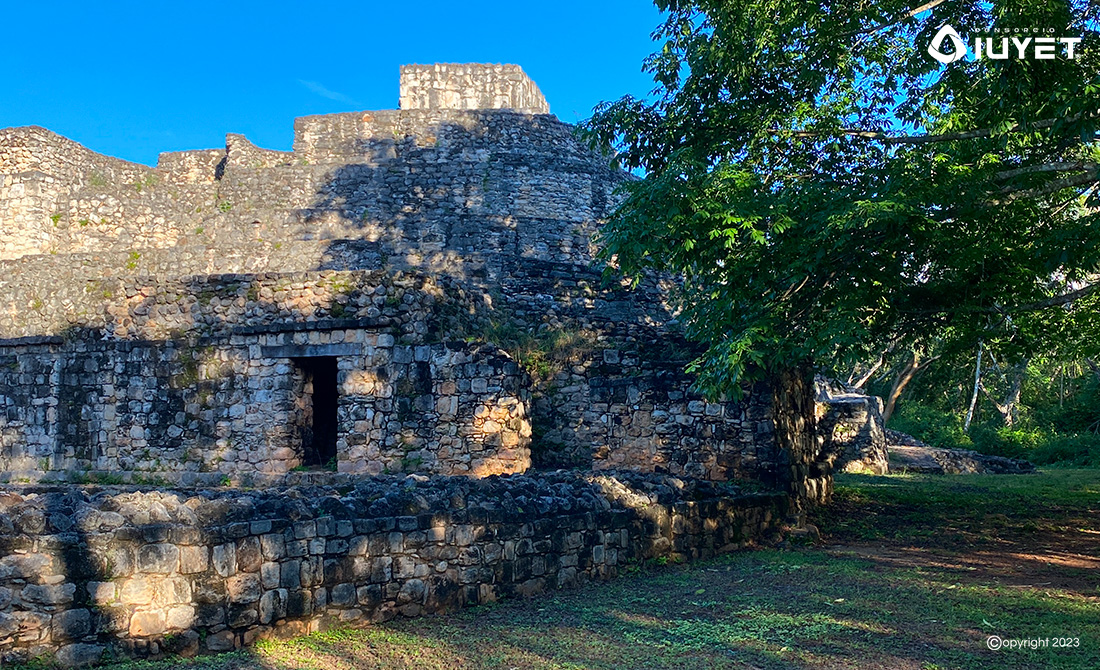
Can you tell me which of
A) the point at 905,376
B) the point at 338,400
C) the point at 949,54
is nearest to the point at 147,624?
the point at 338,400

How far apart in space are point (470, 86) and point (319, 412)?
1875cm

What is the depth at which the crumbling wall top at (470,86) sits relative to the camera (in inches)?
1153

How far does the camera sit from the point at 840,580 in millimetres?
7676

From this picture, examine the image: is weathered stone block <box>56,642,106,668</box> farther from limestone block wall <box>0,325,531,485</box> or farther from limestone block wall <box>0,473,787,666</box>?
limestone block wall <box>0,325,531,485</box>

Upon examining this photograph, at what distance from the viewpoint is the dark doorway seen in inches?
481

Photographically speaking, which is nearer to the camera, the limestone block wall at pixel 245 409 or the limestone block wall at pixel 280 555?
the limestone block wall at pixel 280 555

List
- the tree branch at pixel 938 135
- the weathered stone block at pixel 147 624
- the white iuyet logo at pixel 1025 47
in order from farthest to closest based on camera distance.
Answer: the white iuyet logo at pixel 1025 47 → the tree branch at pixel 938 135 → the weathered stone block at pixel 147 624

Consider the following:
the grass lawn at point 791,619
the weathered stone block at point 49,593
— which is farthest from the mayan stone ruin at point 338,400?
the grass lawn at point 791,619

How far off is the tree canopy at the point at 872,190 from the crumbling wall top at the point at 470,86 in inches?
771

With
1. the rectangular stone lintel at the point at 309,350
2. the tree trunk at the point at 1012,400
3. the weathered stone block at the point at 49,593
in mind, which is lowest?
the weathered stone block at the point at 49,593

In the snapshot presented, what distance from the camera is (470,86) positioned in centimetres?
2962

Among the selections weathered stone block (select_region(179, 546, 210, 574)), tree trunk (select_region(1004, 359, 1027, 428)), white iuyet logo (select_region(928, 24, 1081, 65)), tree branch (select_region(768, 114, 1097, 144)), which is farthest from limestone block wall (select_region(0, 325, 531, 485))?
tree trunk (select_region(1004, 359, 1027, 428))

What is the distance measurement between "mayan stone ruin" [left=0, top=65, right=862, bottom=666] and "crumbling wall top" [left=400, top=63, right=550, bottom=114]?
365 cm

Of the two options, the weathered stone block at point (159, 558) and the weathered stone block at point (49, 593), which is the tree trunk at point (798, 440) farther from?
the weathered stone block at point (49, 593)
